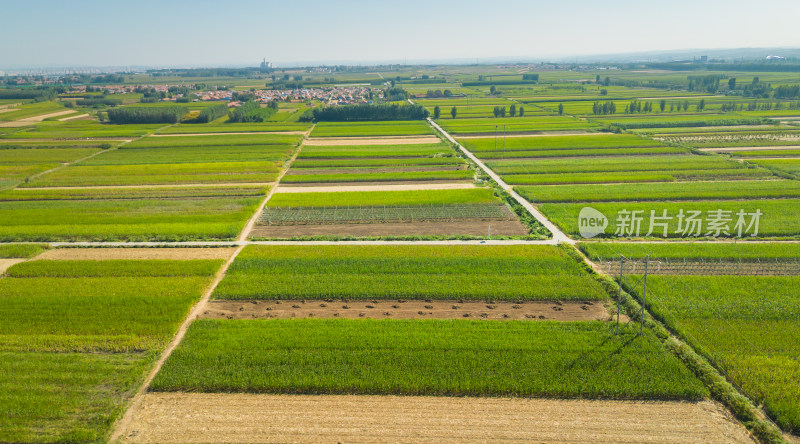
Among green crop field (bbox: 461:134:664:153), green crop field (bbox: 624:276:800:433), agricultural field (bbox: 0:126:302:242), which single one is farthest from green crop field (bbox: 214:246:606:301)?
green crop field (bbox: 461:134:664:153)

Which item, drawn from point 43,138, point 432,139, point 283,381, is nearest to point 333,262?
point 283,381

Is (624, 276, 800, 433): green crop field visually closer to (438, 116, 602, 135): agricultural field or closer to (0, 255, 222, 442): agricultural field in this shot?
(0, 255, 222, 442): agricultural field

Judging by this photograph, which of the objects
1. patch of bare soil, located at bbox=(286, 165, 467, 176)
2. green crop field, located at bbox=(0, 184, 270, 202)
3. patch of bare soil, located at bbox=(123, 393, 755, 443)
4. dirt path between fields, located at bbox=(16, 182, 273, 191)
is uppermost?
patch of bare soil, located at bbox=(286, 165, 467, 176)

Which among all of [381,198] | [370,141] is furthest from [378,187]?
[370,141]

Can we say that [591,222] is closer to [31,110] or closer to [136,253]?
[136,253]

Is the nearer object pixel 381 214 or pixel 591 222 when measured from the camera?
pixel 591 222

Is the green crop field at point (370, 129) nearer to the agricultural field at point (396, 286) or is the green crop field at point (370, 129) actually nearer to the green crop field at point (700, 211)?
the agricultural field at point (396, 286)

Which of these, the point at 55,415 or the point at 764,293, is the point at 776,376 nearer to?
the point at 764,293
